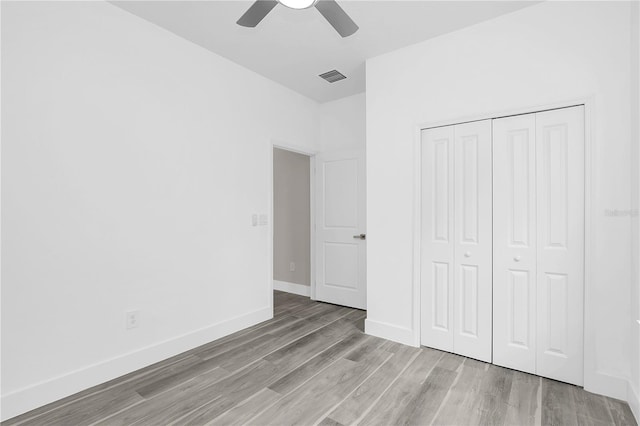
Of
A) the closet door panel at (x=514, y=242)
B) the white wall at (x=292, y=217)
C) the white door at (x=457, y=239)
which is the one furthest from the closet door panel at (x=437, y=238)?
the white wall at (x=292, y=217)

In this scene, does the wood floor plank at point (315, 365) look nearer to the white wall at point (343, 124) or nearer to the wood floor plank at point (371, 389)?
the wood floor plank at point (371, 389)

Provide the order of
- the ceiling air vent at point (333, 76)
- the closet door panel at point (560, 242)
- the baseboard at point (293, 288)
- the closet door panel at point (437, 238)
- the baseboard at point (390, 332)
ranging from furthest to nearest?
the baseboard at point (293, 288)
the ceiling air vent at point (333, 76)
the baseboard at point (390, 332)
the closet door panel at point (437, 238)
the closet door panel at point (560, 242)

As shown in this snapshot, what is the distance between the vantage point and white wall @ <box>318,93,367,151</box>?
412cm

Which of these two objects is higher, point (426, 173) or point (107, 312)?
point (426, 173)

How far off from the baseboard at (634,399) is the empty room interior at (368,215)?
1.8 inches

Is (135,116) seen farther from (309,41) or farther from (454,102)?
(454,102)

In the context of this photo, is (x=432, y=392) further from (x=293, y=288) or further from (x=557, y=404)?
(x=293, y=288)

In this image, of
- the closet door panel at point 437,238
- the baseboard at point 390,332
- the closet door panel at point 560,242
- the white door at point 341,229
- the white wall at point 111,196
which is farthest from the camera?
the white door at point 341,229

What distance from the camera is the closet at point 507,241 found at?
2.27m

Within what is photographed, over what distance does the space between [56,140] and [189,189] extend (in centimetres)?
101

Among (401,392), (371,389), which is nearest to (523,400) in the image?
(401,392)

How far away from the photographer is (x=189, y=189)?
2.90 meters

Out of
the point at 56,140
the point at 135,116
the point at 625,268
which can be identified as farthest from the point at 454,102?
the point at 56,140

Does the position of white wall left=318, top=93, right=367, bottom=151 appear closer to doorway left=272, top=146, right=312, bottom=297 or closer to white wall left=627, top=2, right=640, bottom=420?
doorway left=272, top=146, right=312, bottom=297
